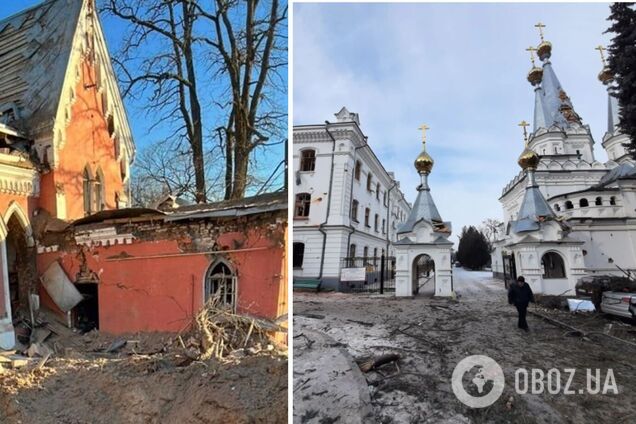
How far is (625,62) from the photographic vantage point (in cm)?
307

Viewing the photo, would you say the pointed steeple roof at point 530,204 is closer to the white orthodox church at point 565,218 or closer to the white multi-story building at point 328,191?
the white orthodox church at point 565,218

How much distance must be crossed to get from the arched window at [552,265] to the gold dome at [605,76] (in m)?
1.27

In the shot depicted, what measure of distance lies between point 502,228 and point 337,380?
2.28m

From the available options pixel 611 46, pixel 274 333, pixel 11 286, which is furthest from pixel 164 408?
pixel 611 46

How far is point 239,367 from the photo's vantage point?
2156 millimetres

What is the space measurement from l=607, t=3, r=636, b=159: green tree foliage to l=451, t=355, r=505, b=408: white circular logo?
215cm

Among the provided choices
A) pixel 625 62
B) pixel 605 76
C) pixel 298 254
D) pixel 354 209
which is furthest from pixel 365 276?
→ pixel 625 62

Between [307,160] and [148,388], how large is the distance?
1537 millimetres

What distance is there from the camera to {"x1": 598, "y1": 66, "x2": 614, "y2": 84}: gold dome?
2872mm

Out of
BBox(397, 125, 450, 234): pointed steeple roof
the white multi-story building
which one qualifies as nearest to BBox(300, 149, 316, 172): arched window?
the white multi-story building

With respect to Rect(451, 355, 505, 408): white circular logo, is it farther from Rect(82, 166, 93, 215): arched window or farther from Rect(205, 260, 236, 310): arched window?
Rect(82, 166, 93, 215): arched window

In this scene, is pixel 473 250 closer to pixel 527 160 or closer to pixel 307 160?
pixel 527 160

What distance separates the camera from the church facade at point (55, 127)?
139 inches

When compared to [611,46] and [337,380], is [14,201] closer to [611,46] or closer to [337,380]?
[337,380]
